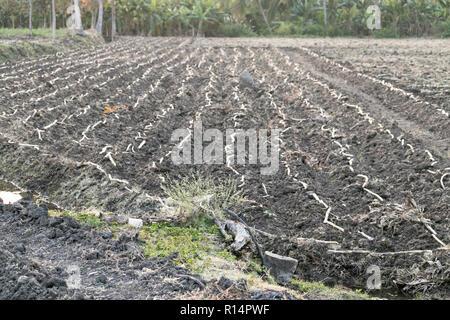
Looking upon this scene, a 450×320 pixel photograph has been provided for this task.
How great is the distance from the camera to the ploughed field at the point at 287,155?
5.91m

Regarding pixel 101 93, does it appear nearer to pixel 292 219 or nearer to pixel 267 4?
pixel 292 219

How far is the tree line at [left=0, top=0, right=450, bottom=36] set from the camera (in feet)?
116

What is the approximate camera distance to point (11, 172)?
332 inches

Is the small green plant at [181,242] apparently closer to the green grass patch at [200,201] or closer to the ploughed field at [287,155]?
the green grass patch at [200,201]

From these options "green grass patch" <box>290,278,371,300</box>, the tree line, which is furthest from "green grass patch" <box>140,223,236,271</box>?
the tree line

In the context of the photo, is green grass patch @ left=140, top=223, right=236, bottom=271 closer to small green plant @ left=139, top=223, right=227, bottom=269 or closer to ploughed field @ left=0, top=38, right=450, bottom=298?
small green plant @ left=139, top=223, right=227, bottom=269

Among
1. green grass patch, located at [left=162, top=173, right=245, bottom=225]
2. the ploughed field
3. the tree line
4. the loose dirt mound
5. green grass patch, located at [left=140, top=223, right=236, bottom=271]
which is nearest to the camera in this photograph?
the loose dirt mound

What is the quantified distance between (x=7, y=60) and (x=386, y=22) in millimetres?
25684

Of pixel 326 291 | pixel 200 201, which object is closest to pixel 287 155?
pixel 200 201

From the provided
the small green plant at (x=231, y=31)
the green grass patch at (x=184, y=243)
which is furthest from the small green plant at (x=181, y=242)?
the small green plant at (x=231, y=31)

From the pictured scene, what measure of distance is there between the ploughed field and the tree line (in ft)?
66.9

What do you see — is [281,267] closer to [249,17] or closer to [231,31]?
[231,31]

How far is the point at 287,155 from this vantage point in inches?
337

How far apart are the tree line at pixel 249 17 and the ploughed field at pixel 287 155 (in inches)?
803
